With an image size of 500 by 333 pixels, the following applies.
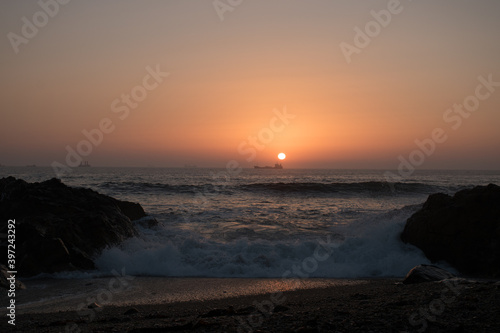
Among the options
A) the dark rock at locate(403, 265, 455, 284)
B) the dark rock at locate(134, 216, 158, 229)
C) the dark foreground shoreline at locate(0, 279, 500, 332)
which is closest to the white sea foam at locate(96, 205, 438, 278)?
the dark rock at locate(134, 216, 158, 229)

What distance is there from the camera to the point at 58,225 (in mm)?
9617

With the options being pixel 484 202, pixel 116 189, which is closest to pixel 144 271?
pixel 484 202

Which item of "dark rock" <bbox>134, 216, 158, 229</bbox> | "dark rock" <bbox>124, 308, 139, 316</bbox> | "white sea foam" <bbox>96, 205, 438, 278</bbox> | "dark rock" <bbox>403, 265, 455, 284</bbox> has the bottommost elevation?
"white sea foam" <bbox>96, 205, 438, 278</bbox>

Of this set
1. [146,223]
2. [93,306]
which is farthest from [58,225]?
[93,306]

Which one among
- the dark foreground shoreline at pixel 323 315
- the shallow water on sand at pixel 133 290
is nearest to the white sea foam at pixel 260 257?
the shallow water on sand at pixel 133 290

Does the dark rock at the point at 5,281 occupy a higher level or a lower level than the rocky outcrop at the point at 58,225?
lower

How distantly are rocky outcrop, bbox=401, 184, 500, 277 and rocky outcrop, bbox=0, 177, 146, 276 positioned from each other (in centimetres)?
837

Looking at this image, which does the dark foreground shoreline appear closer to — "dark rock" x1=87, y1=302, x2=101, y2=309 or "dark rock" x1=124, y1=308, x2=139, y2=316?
"dark rock" x1=124, y1=308, x2=139, y2=316

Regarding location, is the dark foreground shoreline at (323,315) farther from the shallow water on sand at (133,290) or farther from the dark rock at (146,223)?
the dark rock at (146,223)

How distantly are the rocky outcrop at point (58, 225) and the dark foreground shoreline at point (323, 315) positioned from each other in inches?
132

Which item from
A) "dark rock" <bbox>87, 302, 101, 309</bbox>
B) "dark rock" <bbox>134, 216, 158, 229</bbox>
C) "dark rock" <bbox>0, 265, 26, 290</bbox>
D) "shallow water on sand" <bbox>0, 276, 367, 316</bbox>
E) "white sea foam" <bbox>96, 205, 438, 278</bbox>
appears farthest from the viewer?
Answer: "dark rock" <bbox>134, 216, 158, 229</bbox>

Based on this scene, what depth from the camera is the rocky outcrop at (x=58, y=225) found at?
27.6ft

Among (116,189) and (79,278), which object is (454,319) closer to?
(79,278)

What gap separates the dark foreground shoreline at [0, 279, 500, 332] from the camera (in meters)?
3.88
